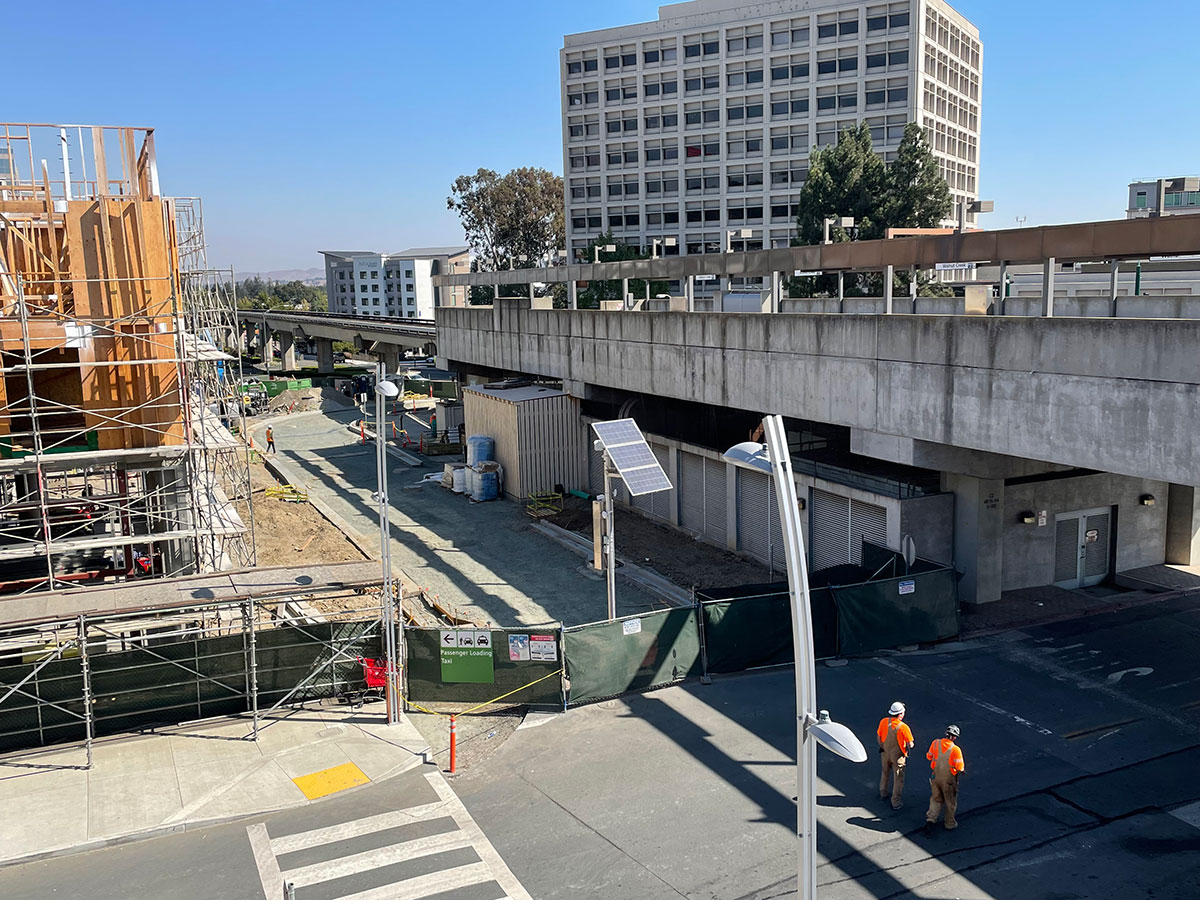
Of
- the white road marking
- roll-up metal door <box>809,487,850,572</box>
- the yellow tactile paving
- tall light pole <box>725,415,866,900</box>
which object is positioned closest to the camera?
tall light pole <box>725,415,866,900</box>

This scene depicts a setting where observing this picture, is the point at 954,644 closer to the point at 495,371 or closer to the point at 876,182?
the point at 495,371

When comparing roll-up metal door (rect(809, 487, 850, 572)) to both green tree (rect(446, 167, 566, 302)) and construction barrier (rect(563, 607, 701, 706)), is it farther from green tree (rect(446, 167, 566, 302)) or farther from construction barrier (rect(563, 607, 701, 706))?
green tree (rect(446, 167, 566, 302))

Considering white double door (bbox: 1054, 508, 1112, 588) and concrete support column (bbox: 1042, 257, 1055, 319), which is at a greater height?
concrete support column (bbox: 1042, 257, 1055, 319)

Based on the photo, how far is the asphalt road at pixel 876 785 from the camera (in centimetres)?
1186

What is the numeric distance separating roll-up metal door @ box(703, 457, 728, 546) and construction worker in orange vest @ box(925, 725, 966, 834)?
47.9 ft

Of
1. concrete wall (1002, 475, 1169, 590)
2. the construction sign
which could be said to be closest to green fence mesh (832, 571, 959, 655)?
concrete wall (1002, 475, 1169, 590)

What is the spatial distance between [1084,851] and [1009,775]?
201cm

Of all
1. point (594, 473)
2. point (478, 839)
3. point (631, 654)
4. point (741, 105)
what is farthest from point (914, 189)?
point (478, 839)

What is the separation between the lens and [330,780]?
14.8m

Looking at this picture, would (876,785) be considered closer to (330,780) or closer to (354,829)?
(354,829)

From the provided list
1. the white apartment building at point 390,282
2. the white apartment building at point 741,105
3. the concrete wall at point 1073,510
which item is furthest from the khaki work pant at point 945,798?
the white apartment building at point 390,282

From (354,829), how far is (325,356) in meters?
83.8

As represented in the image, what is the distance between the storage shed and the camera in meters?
33.2

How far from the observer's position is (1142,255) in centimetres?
1750
